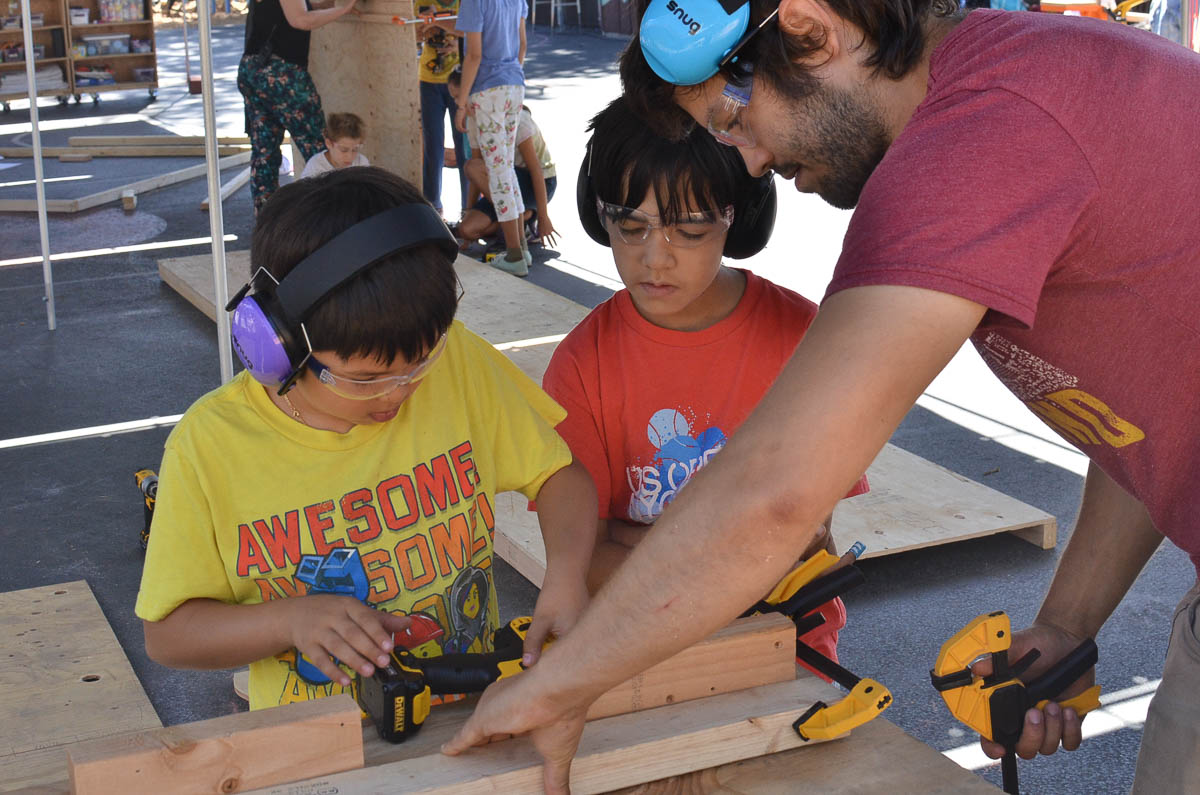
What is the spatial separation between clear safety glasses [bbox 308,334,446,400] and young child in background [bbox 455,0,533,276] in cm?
606

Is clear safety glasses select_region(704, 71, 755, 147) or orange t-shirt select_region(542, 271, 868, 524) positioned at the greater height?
clear safety glasses select_region(704, 71, 755, 147)

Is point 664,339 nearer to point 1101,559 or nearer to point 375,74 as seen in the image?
point 1101,559

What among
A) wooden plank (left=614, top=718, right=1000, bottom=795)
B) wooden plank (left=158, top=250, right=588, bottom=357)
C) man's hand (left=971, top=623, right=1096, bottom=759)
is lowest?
wooden plank (left=158, top=250, right=588, bottom=357)

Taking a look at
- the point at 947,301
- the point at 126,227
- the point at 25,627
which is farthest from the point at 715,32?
the point at 126,227

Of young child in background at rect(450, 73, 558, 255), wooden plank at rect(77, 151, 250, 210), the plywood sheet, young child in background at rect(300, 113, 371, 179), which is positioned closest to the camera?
the plywood sheet

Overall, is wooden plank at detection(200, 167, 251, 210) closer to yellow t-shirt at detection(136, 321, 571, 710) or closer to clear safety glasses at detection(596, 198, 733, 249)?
clear safety glasses at detection(596, 198, 733, 249)

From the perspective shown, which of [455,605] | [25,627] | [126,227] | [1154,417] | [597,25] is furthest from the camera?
[597,25]

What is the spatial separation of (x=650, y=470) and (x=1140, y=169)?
4.01ft

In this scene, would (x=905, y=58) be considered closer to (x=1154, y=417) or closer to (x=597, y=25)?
(x=1154, y=417)

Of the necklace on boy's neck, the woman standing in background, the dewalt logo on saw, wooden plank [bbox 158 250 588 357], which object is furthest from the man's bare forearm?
the woman standing in background

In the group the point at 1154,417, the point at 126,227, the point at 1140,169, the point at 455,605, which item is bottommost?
the point at 126,227

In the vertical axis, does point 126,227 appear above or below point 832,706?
below

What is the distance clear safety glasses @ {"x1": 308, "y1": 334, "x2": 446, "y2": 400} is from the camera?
1.74 metres

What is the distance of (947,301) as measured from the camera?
113cm
